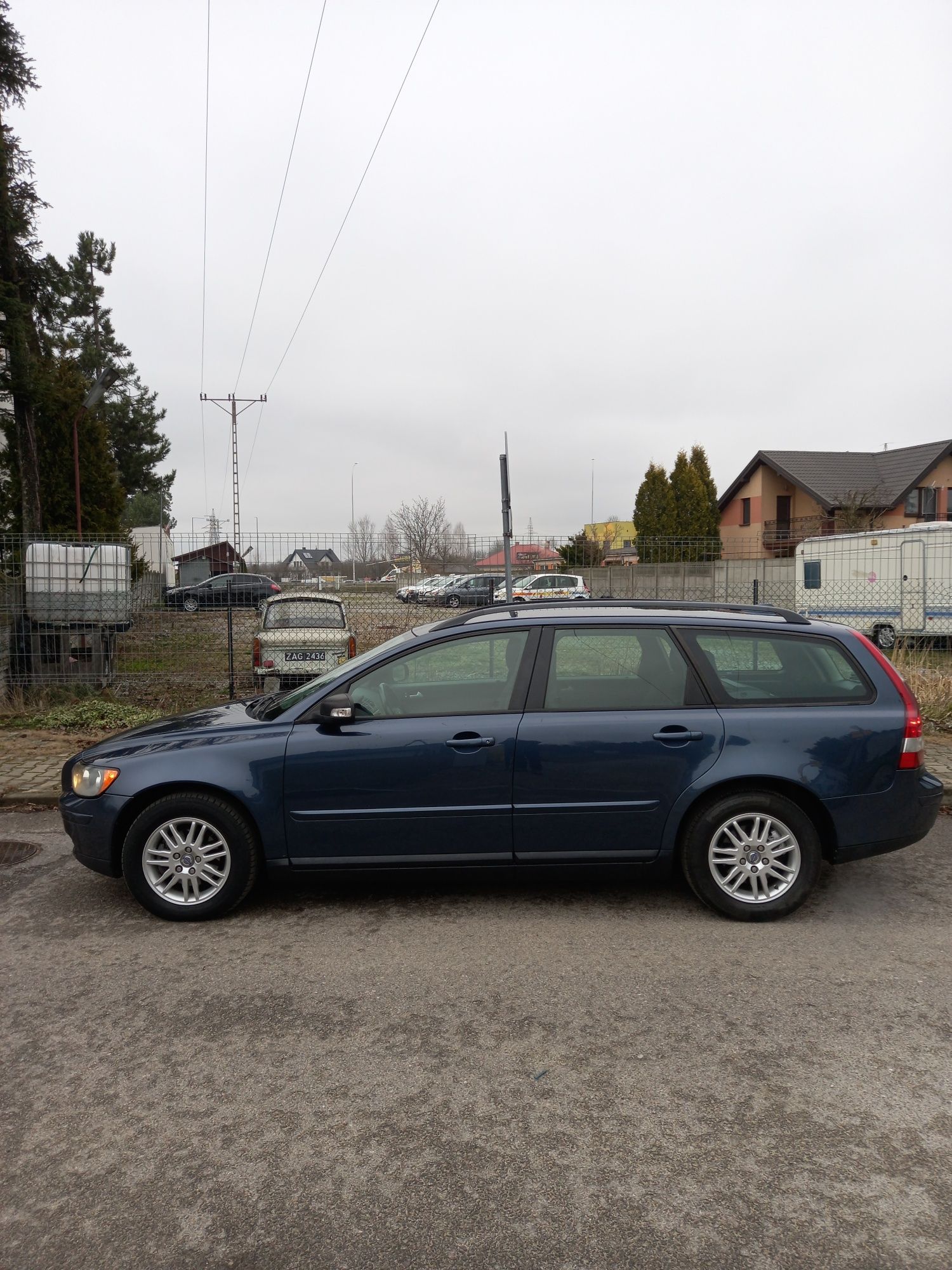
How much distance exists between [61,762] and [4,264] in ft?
57.9

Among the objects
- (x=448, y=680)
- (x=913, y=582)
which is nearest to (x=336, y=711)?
(x=448, y=680)

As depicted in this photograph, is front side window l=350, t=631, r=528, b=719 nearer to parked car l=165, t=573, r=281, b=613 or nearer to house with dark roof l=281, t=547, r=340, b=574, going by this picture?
parked car l=165, t=573, r=281, b=613

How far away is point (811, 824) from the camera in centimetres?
462

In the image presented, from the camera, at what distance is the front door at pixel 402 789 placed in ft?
15.1

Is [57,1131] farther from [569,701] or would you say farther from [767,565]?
[767,565]

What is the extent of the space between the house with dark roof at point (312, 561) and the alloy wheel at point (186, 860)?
25.3 feet

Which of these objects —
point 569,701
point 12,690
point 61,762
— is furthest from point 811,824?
point 12,690

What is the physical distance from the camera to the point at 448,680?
4.91 meters

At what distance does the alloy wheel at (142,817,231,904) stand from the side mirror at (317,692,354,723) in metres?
0.81

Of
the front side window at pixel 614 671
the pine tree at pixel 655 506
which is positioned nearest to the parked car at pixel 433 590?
the front side window at pixel 614 671

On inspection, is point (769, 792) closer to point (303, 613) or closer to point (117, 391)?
point (303, 613)

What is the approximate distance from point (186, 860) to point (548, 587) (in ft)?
56.6

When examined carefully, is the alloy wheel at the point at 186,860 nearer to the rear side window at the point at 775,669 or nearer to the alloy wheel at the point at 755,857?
the alloy wheel at the point at 755,857

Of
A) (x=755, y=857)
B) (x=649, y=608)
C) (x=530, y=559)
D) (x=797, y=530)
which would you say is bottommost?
(x=755, y=857)
